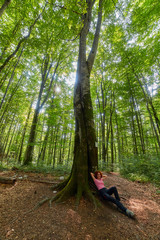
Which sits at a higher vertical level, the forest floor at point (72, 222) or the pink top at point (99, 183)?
the pink top at point (99, 183)

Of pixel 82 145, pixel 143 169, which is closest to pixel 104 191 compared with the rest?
pixel 82 145

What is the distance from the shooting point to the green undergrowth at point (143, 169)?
6.35 meters

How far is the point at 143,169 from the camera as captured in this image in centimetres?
739

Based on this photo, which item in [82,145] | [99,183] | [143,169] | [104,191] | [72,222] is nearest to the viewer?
[72,222]

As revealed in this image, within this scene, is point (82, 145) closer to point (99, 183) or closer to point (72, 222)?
point (99, 183)

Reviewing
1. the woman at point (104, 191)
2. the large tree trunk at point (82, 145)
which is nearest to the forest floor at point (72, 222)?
the woman at point (104, 191)

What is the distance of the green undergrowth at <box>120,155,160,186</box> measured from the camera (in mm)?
6352

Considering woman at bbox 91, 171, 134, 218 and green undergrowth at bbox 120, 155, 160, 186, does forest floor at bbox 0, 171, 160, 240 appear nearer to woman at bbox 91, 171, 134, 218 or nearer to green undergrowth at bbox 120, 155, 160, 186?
woman at bbox 91, 171, 134, 218

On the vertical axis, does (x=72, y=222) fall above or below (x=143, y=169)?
below

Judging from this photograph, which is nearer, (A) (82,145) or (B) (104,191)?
(B) (104,191)

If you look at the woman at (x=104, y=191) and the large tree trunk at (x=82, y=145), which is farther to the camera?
the large tree trunk at (x=82, y=145)

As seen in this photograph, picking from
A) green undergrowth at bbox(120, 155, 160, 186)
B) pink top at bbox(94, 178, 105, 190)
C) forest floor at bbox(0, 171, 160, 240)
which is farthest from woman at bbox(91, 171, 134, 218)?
green undergrowth at bbox(120, 155, 160, 186)

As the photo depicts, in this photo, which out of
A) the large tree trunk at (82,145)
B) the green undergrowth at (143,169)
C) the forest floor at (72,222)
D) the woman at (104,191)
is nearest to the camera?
the forest floor at (72,222)

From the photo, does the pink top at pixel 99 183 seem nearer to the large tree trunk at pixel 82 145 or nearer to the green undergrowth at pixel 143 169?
the large tree trunk at pixel 82 145
